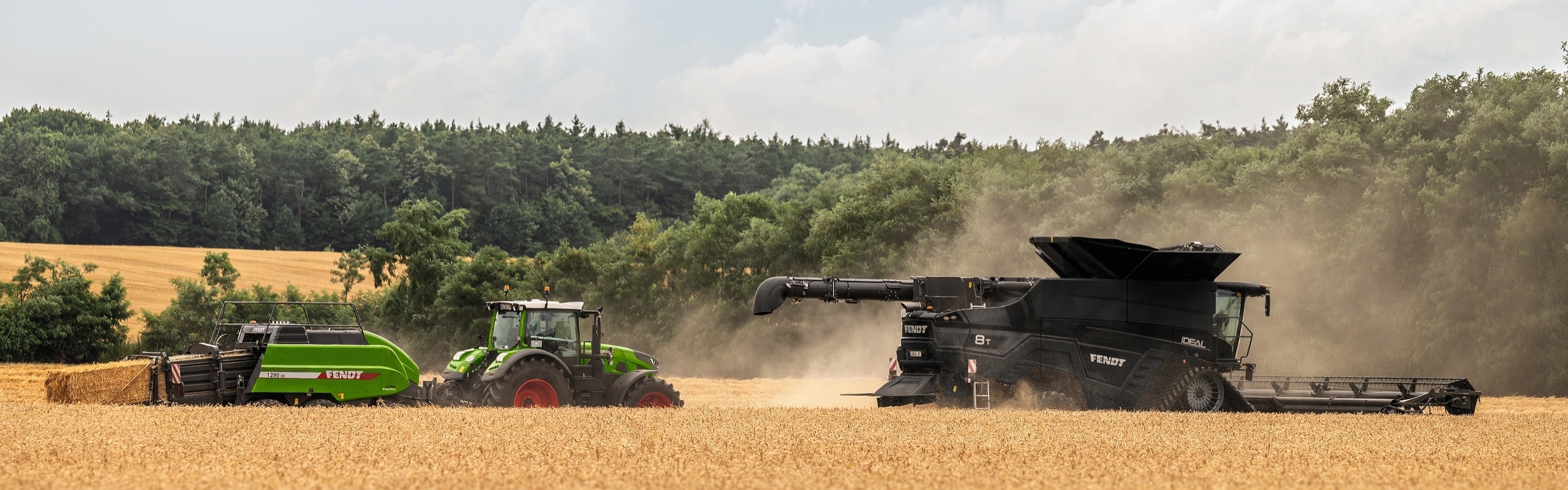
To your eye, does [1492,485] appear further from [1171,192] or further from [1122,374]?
[1171,192]

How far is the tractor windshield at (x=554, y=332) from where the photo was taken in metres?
16.0

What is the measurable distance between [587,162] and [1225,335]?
80.0 meters

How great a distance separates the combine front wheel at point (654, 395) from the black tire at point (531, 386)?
889 millimetres

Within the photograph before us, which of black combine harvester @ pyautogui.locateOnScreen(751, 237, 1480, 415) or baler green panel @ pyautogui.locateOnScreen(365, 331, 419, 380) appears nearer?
black combine harvester @ pyautogui.locateOnScreen(751, 237, 1480, 415)

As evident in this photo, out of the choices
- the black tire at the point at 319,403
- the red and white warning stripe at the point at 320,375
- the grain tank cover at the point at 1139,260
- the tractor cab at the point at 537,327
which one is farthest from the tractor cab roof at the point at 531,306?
the grain tank cover at the point at 1139,260

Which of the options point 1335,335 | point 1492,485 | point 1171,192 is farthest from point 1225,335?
point 1171,192

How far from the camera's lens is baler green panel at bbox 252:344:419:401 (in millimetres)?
14891

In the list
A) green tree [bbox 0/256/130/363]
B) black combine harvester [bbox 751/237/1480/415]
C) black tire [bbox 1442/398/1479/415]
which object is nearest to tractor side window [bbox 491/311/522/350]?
black combine harvester [bbox 751/237/1480/415]

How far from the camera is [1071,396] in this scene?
1563 cm

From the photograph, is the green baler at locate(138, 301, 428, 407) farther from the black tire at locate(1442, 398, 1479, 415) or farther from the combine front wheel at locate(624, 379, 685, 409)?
the black tire at locate(1442, 398, 1479, 415)

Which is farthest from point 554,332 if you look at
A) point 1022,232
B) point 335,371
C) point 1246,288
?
point 1022,232

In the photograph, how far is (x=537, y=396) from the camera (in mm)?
15461

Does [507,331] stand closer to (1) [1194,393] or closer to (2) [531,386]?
(2) [531,386]

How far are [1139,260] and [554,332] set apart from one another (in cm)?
777
